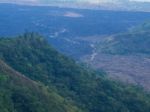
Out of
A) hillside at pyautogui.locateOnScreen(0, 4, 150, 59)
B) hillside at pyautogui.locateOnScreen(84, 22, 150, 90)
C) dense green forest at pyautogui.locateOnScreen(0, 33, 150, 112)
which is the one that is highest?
dense green forest at pyautogui.locateOnScreen(0, 33, 150, 112)

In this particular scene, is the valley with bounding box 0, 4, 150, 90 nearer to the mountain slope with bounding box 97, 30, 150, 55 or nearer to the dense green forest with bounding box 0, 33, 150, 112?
the mountain slope with bounding box 97, 30, 150, 55

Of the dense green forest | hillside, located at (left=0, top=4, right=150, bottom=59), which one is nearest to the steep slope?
the dense green forest

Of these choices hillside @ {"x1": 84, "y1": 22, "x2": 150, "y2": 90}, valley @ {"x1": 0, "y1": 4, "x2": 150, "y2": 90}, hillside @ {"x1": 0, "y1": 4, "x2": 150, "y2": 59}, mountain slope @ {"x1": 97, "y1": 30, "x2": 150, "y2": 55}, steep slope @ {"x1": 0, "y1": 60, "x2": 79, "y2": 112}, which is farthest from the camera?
hillside @ {"x1": 0, "y1": 4, "x2": 150, "y2": 59}

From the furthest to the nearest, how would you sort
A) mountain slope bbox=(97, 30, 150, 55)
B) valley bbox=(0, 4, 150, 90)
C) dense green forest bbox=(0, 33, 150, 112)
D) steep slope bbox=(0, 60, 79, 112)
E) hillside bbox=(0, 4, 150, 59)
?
hillside bbox=(0, 4, 150, 59)
mountain slope bbox=(97, 30, 150, 55)
valley bbox=(0, 4, 150, 90)
dense green forest bbox=(0, 33, 150, 112)
steep slope bbox=(0, 60, 79, 112)

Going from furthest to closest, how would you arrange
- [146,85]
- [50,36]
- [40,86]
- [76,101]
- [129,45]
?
1. [50,36]
2. [129,45]
3. [146,85]
4. [76,101]
5. [40,86]

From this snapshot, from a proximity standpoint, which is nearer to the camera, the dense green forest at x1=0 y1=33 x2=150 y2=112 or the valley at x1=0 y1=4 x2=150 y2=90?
the dense green forest at x1=0 y1=33 x2=150 y2=112

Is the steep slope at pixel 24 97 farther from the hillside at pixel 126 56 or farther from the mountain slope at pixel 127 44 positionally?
the mountain slope at pixel 127 44

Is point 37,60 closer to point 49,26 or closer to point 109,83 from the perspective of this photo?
point 109,83

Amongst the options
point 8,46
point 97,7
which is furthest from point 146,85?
point 97,7

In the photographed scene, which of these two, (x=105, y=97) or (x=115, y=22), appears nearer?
(x=105, y=97)
